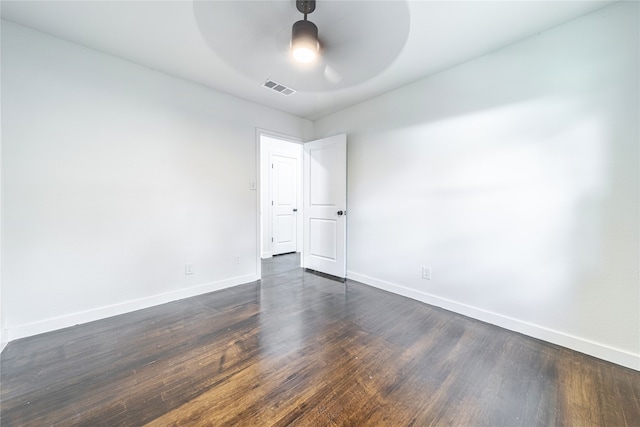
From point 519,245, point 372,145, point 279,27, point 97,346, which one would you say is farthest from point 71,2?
point 519,245

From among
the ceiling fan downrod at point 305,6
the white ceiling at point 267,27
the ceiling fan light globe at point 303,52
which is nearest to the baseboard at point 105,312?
the white ceiling at point 267,27

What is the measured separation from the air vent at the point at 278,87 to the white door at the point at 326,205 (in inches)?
35.4

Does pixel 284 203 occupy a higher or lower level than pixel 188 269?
higher

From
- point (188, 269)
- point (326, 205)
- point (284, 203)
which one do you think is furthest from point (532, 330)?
point (284, 203)

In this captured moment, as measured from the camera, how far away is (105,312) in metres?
2.20

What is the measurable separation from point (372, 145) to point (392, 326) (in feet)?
7.19

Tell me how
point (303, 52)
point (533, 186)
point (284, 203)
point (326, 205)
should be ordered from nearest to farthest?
point (303, 52) < point (533, 186) < point (326, 205) < point (284, 203)

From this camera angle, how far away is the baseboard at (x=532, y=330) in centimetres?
161

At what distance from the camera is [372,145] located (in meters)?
3.13

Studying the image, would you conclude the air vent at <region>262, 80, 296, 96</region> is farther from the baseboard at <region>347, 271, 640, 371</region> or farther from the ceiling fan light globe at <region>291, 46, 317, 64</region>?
the baseboard at <region>347, 271, 640, 371</region>

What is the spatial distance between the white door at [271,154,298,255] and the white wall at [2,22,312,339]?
193 centimetres

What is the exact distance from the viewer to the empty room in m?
1.40

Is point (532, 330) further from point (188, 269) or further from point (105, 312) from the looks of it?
point (105, 312)

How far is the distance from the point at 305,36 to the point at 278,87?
4.23 feet
